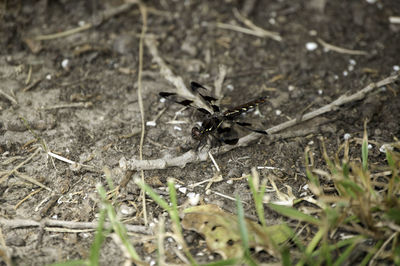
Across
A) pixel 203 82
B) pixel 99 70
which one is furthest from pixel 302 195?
pixel 99 70

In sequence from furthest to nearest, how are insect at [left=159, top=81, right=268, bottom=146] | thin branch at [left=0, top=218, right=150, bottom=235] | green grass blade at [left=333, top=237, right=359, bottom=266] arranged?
insect at [left=159, top=81, right=268, bottom=146]
thin branch at [left=0, top=218, right=150, bottom=235]
green grass blade at [left=333, top=237, right=359, bottom=266]

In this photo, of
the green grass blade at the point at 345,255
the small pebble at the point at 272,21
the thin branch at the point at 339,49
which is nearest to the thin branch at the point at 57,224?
the green grass blade at the point at 345,255

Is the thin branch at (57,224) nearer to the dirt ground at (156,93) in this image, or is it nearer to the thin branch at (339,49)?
the dirt ground at (156,93)

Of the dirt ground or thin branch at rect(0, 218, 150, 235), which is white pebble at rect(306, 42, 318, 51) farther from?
thin branch at rect(0, 218, 150, 235)


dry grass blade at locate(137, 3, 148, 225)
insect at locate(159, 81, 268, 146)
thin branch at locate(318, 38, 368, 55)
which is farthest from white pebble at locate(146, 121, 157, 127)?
thin branch at locate(318, 38, 368, 55)

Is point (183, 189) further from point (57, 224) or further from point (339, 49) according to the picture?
point (339, 49)

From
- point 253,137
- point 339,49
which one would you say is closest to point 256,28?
point 339,49

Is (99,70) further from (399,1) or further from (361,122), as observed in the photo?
(399,1)
